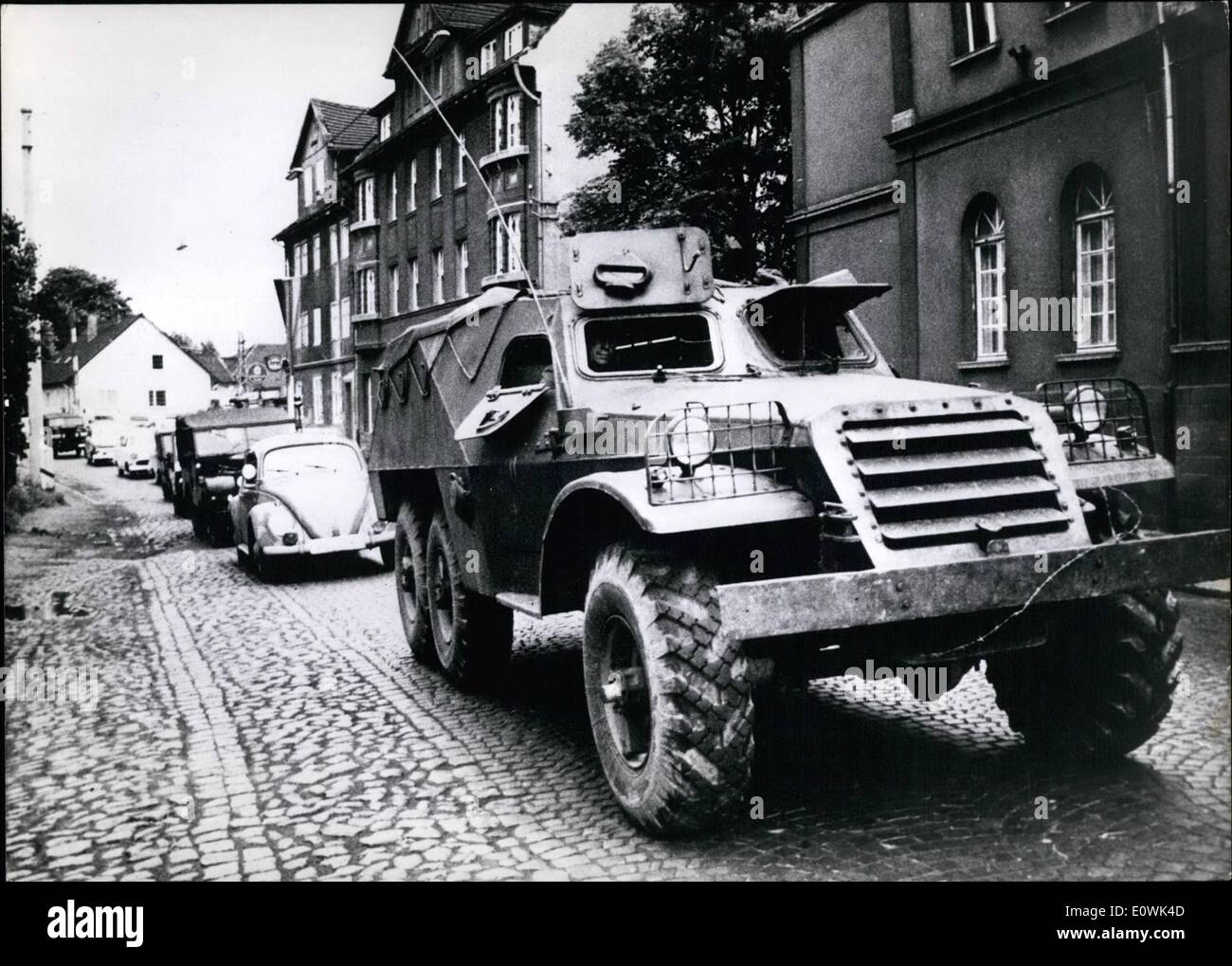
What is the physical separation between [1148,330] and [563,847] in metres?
4.43

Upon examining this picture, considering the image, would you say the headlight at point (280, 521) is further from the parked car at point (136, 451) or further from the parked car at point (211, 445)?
the parked car at point (136, 451)

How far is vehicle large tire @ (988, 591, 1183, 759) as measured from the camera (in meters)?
4.35

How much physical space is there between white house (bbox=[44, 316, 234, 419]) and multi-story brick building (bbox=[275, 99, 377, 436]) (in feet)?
2.72

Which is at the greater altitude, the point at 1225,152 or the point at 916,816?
the point at 1225,152

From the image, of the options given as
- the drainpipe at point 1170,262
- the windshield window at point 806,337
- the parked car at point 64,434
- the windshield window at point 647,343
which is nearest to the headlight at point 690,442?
the windshield window at point 647,343

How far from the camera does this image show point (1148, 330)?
644 centimetres

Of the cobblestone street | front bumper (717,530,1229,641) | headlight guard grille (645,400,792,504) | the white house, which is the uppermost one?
the white house

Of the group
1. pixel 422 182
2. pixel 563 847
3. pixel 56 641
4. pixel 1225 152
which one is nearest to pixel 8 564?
pixel 56 641

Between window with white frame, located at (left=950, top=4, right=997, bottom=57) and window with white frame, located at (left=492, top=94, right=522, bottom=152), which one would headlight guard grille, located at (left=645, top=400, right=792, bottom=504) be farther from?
window with white frame, located at (left=492, top=94, right=522, bottom=152)

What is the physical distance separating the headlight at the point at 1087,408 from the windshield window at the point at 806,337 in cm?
115

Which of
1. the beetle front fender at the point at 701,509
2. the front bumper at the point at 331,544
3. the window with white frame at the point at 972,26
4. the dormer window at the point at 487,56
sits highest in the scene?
the dormer window at the point at 487,56

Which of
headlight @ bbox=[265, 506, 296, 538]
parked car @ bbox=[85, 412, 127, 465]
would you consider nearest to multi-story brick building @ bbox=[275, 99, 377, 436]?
headlight @ bbox=[265, 506, 296, 538]

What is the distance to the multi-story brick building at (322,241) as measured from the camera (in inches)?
227

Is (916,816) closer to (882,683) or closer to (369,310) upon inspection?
(882,683)
